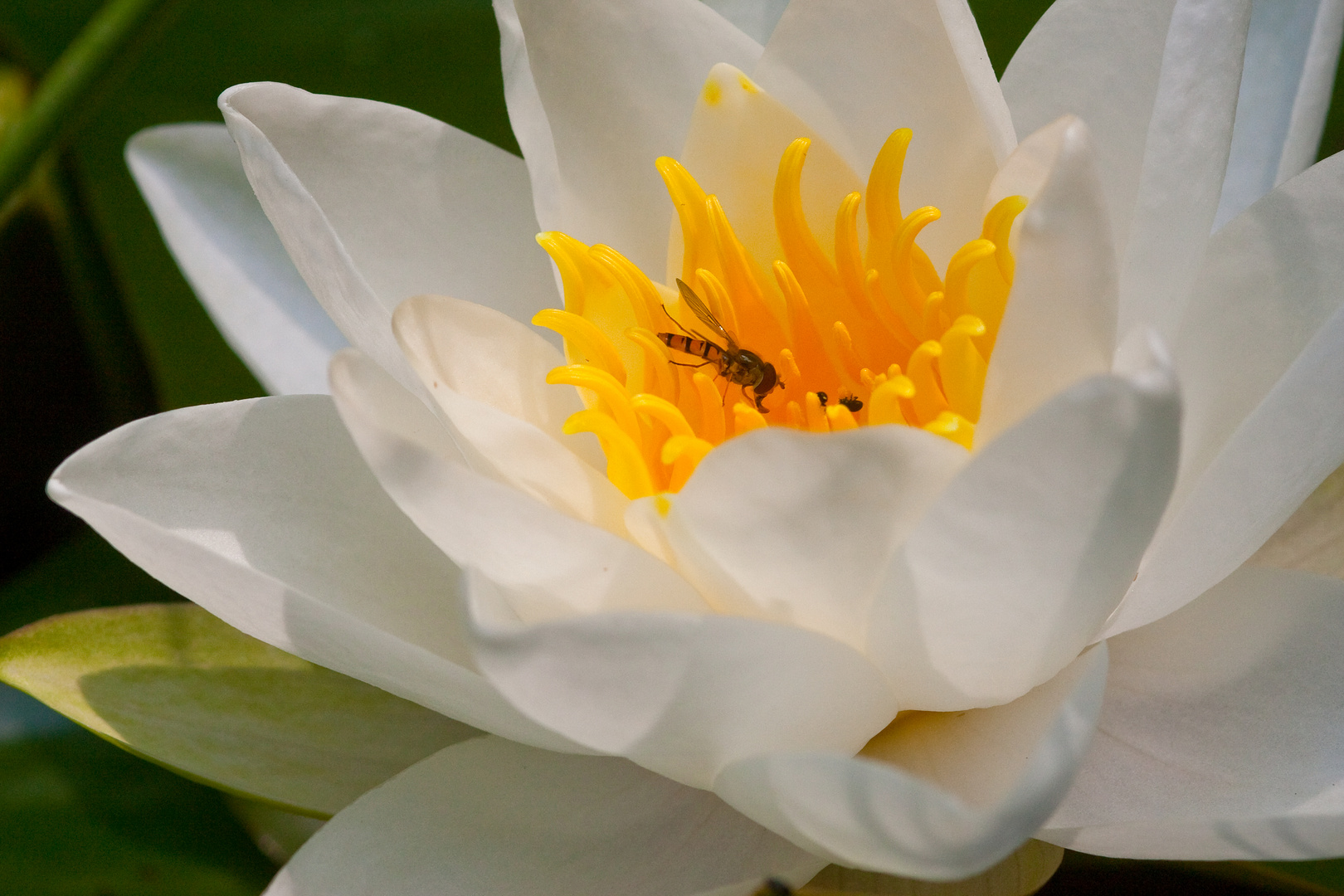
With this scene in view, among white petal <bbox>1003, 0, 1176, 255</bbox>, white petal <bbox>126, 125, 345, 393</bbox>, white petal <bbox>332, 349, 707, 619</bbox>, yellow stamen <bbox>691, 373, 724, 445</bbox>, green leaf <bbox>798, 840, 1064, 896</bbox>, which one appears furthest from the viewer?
white petal <bbox>126, 125, 345, 393</bbox>

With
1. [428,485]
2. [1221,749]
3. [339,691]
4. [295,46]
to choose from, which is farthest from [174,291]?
[1221,749]

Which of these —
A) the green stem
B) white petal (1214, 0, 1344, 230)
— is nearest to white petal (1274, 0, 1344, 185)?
white petal (1214, 0, 1344, 230)

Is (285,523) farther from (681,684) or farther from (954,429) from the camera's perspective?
(954,429)

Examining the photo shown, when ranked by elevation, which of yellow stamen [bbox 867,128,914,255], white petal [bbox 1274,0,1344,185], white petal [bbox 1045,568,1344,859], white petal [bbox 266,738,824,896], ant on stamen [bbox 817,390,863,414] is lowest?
white petal [bbox 266,738,824,896]

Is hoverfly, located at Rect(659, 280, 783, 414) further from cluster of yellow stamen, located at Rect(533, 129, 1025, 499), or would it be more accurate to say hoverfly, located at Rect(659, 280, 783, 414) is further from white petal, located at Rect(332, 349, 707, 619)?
white petal, located at Rect(332, 349, 707, 619)

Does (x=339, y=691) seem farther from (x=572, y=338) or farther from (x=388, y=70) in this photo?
(x=388, y=70)
